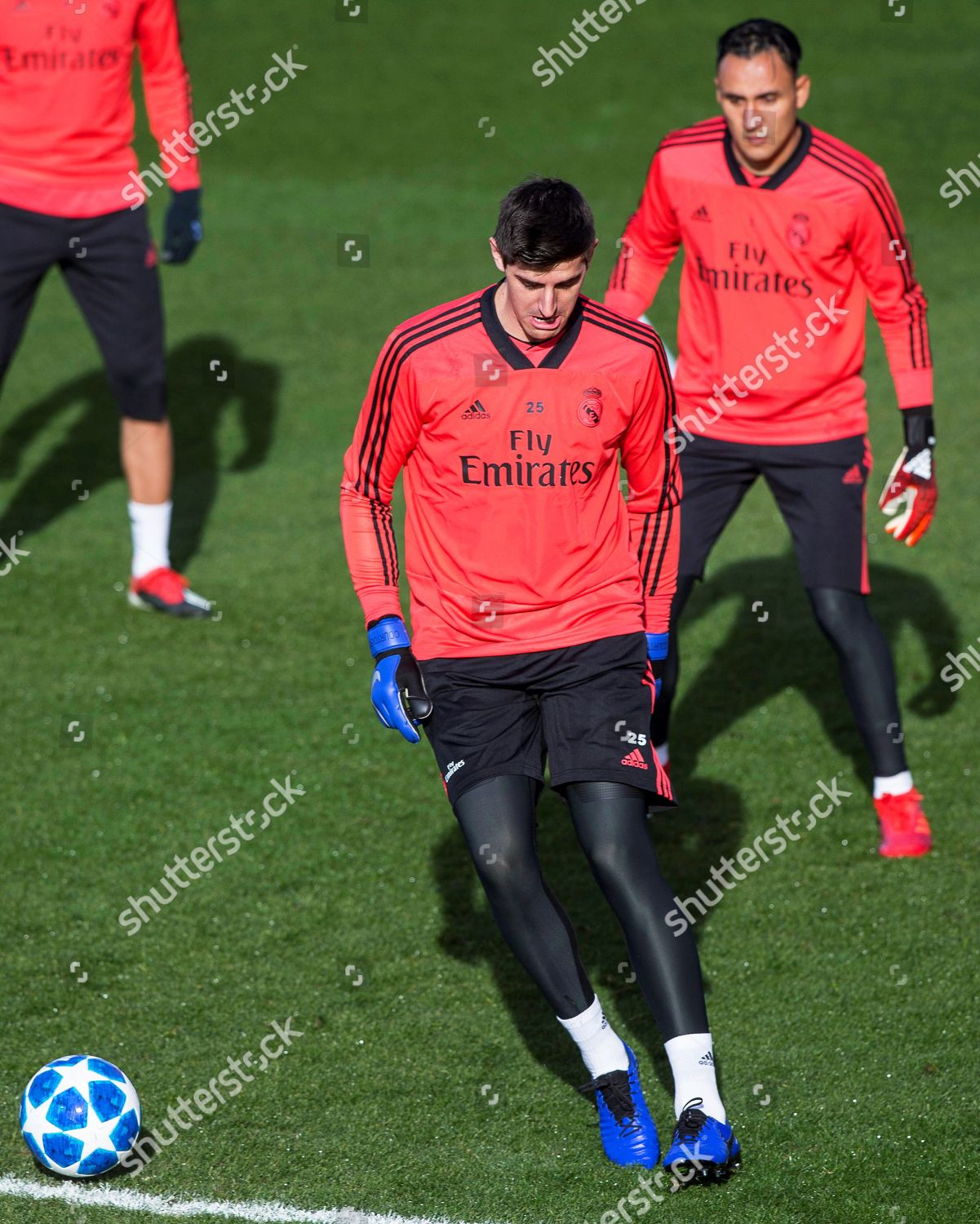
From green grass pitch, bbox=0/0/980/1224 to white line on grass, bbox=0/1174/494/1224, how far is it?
0.13ft

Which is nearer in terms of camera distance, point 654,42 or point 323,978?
point 323,978

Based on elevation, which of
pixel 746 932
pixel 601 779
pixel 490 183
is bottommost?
pixel 746 932

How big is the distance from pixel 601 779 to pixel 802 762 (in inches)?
102

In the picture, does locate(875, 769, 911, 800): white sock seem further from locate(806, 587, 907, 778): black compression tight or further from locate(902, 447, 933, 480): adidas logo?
locate(902, 447, 933, 480): adidas logo

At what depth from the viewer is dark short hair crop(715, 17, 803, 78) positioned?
5.41 metres

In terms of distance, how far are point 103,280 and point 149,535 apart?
48.1 inches

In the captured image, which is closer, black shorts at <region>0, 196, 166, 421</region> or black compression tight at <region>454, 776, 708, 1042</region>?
black compression tight at <region>454, 776, 708, 1042</region>

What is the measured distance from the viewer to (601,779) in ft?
13.5

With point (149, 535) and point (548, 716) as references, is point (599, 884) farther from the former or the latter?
point (149, 535)

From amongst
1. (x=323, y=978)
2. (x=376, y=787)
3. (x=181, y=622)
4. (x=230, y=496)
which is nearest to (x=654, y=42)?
(x=230, y=496)

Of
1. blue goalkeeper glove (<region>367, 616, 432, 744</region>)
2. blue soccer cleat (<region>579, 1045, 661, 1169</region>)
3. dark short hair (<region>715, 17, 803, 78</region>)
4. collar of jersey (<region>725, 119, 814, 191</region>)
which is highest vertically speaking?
dark short hair (<region>715, 17, 803, 78</region>)

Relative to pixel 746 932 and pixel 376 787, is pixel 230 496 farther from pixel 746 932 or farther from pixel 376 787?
pixel 746 932

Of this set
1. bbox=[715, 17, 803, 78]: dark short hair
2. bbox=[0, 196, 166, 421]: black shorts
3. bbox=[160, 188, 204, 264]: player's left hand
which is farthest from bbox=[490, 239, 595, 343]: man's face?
bbox=[160, 188, 204, 264]: player's left hand

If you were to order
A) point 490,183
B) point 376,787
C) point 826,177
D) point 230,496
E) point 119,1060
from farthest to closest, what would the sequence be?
point 490,183
point 230,496
point 376,787
point 826,177
point 119,1060
